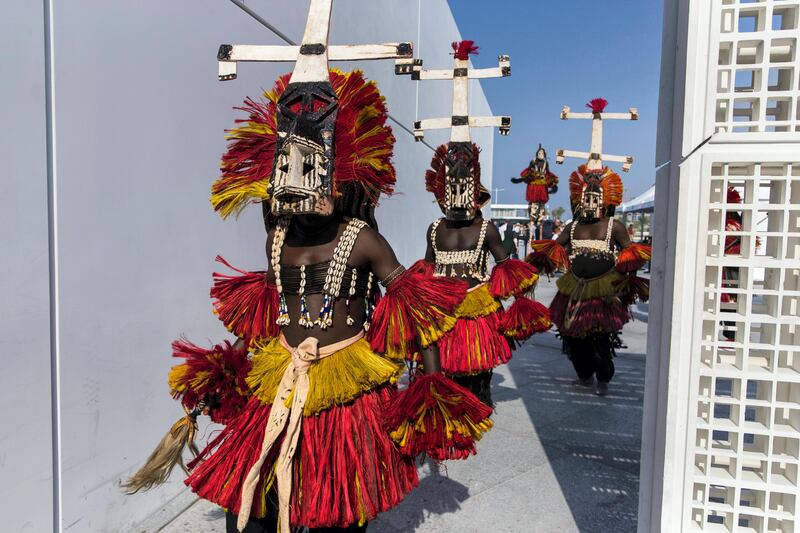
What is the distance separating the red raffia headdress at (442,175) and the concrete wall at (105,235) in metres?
1.63

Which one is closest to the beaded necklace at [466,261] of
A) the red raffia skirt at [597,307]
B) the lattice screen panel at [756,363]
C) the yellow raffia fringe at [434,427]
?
the red raffia skirt at [597,307]

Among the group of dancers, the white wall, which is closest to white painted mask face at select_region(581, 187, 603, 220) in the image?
the group of dancers

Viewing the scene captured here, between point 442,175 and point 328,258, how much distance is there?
2.45m

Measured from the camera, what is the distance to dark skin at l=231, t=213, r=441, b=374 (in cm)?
194

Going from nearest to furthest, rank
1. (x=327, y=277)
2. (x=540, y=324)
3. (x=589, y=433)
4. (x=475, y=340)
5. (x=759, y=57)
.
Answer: (x=759, y=57), (x=327, y=277), (x=475, y=340), (x=540, y=324), (x=589, y=433)

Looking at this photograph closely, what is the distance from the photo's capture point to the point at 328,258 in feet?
6.35

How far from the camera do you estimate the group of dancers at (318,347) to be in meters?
1.78

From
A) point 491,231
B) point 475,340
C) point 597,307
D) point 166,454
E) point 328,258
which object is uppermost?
point 491,231

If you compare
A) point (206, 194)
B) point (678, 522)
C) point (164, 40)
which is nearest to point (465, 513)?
point (678, 522)

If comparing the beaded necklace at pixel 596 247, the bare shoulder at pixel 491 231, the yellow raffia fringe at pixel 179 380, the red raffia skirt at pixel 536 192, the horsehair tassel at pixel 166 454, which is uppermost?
the red raffia skirt at pixel 536 192

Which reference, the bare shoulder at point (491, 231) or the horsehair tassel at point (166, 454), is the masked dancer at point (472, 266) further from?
the horsehair tassel at point (166, 454)

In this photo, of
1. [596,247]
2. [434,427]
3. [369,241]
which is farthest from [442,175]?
[434,427]

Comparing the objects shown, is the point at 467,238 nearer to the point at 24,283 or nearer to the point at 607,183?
the point at 607,183

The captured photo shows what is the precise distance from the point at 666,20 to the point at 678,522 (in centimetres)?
165
